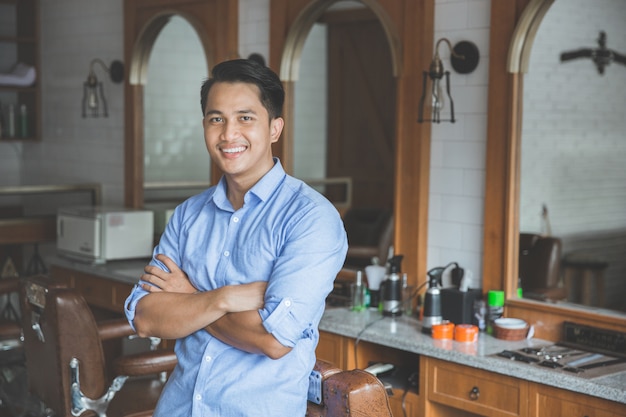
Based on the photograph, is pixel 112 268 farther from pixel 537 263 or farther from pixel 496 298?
pixel 537 263

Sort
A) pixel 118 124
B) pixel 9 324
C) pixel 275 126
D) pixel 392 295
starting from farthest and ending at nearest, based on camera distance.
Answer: pixel 118 124, pixel 9 324, pixel 392 295, pixel 275 126

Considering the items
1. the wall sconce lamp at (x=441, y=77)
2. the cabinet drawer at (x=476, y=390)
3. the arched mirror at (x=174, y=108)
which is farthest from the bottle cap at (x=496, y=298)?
the arched mirror at (x=174, y=108)

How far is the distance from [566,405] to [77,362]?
1.86 meters

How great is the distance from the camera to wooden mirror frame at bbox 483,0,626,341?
3672 millimetres

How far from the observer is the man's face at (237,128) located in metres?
2.16

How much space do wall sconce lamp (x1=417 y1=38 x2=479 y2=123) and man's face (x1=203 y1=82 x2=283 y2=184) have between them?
1.88 metres

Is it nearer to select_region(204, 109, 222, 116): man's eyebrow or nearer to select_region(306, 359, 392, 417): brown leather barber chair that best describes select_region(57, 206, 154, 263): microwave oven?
select_region(204, 109, 222, 116): man's eyebrow

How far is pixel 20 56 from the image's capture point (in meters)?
7.17

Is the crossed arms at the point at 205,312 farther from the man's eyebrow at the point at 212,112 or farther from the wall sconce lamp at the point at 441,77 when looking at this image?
the wall sconce lamp at the point at 441,77

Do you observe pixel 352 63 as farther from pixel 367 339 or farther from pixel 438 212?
pixel 367 339

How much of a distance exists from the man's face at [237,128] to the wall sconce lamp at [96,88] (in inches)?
156

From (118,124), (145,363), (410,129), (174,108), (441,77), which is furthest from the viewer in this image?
(174,108)

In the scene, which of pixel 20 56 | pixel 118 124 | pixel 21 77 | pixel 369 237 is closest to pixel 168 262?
pixel 369 237

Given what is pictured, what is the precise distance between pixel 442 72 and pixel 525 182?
0.61 m
